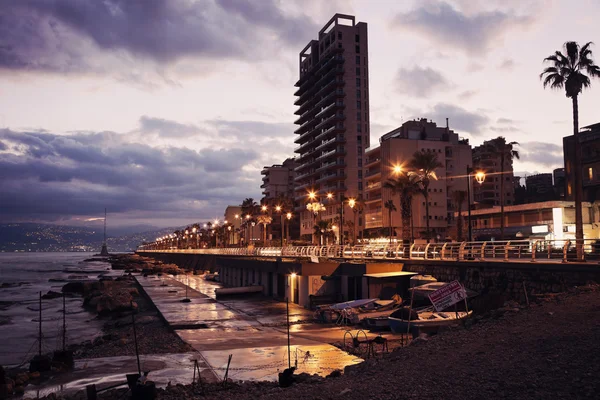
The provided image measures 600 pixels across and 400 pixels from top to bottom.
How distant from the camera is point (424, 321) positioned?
24.7m

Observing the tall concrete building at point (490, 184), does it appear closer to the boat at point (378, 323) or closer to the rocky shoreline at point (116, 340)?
the rocky shoreline at point (116, 340)

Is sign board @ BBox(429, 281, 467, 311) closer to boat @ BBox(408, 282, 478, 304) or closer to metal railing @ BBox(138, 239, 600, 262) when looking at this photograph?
metal railing @ BBox(138, 239, 600, 262)

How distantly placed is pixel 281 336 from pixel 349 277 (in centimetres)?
1283

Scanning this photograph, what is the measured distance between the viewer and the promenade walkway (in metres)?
19.8

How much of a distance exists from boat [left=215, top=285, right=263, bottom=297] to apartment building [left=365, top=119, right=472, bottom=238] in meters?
48.2

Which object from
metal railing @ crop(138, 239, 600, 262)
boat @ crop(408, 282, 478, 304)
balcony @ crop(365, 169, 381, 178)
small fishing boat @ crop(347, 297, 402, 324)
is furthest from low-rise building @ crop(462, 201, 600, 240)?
balcony @ crop(365, 169, 381, 178)

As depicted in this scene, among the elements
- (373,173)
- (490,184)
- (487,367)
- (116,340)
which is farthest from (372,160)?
(487,367)

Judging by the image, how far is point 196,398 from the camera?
1523 centimetres

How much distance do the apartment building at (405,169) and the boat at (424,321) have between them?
73196 mm

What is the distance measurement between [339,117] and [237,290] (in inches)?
3055

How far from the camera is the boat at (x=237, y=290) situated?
53.5 m

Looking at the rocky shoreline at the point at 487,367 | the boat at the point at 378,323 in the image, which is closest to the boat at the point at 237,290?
the boat at the point at 378,323

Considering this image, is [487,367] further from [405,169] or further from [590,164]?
[405,169]

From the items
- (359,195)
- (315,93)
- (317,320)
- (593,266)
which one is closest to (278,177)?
(315,93)
